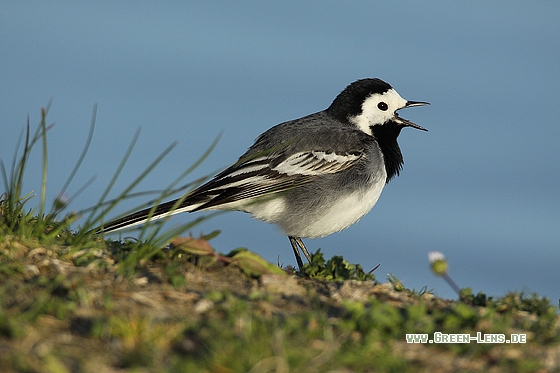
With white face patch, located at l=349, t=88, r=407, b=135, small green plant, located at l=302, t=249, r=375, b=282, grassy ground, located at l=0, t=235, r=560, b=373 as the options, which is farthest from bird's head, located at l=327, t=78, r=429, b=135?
grassy ground, located at l=0, t=235, r=560, b=373

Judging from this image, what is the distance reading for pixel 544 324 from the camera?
4.54 meters

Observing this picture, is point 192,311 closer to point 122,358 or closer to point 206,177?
point 122,358

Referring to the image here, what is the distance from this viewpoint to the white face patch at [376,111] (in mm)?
9531

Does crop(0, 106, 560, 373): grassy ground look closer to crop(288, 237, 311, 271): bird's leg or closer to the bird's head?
crop(288, 237, 311, 271): bird's leg

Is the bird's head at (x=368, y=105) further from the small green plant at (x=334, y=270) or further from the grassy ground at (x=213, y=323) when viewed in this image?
the grassy ground at (x=213, y=323)

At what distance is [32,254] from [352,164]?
14.6 feet

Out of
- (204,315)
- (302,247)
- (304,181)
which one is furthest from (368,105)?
(204,315)

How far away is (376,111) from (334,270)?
412cm

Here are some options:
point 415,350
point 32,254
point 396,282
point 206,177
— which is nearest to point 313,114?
point 396,282

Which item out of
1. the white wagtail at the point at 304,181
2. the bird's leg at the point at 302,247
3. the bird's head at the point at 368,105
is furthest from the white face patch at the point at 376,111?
the bird's leg at the point at 302,247

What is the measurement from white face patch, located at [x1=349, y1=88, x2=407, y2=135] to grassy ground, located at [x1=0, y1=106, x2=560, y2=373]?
165 inches

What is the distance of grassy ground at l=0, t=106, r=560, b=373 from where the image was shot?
3391 mm

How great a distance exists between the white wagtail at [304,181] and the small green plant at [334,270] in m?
1.86

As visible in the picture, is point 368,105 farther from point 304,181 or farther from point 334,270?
point 334,270
